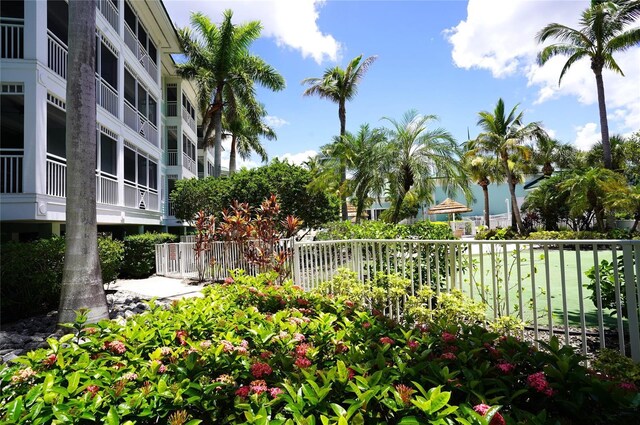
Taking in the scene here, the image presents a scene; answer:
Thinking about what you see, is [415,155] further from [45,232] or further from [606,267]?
[45,232]

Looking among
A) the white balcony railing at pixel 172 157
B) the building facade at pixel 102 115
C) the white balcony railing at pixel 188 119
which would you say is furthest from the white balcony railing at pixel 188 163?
the white balcony railing at pixel 188 119

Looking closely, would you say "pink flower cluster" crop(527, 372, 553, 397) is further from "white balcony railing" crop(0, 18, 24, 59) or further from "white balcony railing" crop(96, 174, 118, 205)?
"white balcony railing" crop(96, 174, 118, 205)

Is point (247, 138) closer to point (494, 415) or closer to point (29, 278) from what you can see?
point (29, 278)

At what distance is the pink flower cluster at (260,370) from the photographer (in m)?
1.86

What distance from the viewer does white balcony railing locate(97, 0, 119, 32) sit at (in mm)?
11533

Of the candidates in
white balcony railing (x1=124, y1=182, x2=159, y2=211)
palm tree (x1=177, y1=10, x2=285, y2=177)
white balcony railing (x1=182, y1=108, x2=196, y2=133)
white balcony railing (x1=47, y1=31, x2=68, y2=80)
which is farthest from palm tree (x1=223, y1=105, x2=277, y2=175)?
white balcony railing (x1=47, y1=31, x2=68, y2=80)

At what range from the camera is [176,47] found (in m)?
18.3

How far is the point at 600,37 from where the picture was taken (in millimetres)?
19703

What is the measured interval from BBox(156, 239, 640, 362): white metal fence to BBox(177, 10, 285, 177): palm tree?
14.0m

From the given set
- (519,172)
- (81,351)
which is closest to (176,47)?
(81,351)

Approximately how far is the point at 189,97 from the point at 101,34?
45.7 feet

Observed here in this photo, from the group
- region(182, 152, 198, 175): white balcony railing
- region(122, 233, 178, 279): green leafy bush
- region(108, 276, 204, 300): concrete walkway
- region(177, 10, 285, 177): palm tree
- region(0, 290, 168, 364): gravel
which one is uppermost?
region(177, 10, 285, 177): palm tree

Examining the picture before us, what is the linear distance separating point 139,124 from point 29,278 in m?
10.4

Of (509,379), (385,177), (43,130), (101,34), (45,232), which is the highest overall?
(101,34)
